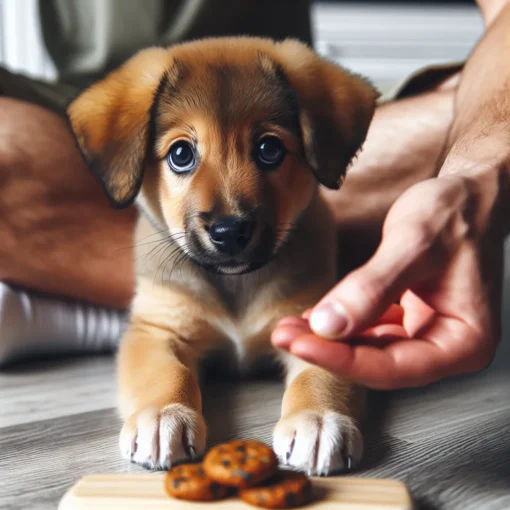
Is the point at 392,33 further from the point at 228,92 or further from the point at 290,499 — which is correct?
the point at 290,499

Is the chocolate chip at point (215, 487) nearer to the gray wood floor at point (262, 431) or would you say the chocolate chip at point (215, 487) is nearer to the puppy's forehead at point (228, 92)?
the gray wood floor at point (262, 431)

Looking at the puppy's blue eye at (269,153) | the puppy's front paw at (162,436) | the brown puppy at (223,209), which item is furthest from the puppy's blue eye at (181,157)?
the puppy's front paw at (162,436)

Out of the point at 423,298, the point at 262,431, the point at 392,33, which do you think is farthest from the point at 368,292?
the point at 392,33

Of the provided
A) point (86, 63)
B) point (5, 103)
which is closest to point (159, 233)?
point (5, 103)

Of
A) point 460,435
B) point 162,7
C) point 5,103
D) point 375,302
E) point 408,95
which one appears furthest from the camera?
point 162,7

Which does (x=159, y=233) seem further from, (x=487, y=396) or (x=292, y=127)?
(x=487, y=396)

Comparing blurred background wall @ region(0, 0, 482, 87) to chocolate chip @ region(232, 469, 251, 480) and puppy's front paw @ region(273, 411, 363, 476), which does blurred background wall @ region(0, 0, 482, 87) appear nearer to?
puppy's front paw @ region(273, 411, 363, 476)
